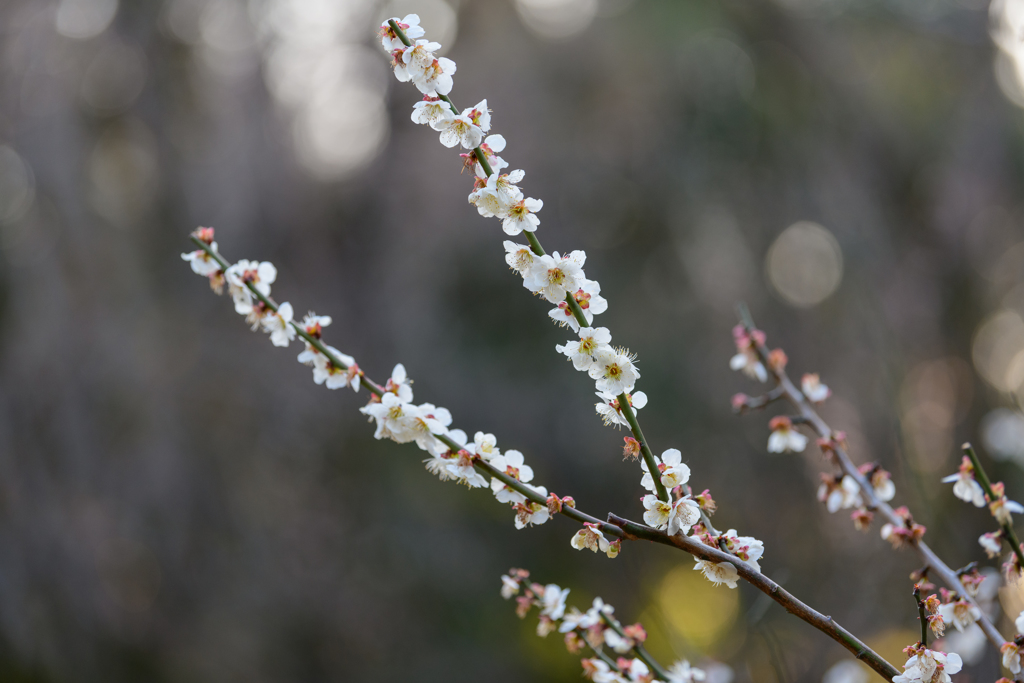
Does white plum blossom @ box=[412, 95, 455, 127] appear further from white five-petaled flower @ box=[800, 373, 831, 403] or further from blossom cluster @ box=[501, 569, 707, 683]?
white five-petaled flower @ box=[800, 373, 831, 403]

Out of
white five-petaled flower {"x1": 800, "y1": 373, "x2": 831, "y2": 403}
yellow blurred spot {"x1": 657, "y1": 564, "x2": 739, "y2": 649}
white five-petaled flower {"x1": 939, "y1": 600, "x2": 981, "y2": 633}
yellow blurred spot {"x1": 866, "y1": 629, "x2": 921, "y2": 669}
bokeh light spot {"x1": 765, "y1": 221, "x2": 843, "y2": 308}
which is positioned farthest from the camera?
yellow blurred spot {"x1": 657, "y1": 564, "x2": 739, "y2": 649}

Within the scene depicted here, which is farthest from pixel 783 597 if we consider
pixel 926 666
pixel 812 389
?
pixel 812 389

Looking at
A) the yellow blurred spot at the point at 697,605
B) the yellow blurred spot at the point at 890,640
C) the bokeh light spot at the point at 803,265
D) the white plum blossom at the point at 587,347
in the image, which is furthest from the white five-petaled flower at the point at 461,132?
the yellow blurred spot at the point at 697,605

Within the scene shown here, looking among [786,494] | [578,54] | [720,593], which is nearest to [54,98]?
[578,54]

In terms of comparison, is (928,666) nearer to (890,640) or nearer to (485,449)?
(485,449)

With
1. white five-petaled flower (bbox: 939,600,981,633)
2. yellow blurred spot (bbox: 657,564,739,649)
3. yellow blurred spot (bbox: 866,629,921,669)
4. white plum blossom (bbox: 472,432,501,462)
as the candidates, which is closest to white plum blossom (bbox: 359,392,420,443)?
white plum blossom (bbox: 472,432,501,462)
